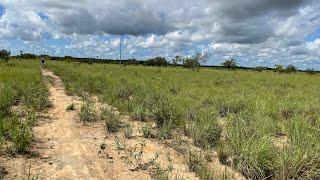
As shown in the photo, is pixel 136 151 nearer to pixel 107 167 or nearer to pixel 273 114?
pixel 107 167

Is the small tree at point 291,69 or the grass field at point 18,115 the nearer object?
the grass field at point 18,115

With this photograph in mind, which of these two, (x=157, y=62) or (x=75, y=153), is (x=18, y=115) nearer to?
(x=75, y=153)

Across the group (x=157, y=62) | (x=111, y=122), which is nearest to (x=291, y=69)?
(x=157, y=62)

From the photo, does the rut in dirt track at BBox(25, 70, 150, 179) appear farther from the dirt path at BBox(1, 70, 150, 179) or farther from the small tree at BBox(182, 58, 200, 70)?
the small tree at BBox(182, 58, 200, 70)

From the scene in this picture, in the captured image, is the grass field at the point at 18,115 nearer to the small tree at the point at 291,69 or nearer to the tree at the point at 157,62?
the small tree at the point at 291,69

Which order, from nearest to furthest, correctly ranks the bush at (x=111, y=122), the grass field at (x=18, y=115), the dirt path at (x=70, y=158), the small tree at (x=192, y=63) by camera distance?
the dirt path at (x=70, y=158)
the grass field at (x=18, y=115)
the bush at (x=111, y=122)
the small tree at (x=192, y=63)

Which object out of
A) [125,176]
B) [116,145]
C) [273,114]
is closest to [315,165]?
[125,176]

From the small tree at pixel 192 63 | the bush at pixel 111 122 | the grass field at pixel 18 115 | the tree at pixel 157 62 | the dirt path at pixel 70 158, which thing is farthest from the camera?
the tree at pixel 157 62

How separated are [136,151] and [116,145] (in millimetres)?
528

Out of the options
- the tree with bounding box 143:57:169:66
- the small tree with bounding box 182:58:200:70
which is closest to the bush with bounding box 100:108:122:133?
the small tree with bounding box 182:58:200:70

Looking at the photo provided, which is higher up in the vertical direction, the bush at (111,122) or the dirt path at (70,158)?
the bush at (111,122)

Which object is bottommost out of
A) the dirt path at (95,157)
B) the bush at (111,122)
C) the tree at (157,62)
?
the tree at (157,62)

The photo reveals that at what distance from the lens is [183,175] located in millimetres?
5738

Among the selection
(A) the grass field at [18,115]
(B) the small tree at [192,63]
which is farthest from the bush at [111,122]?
(B) the small tree at [192,63]
